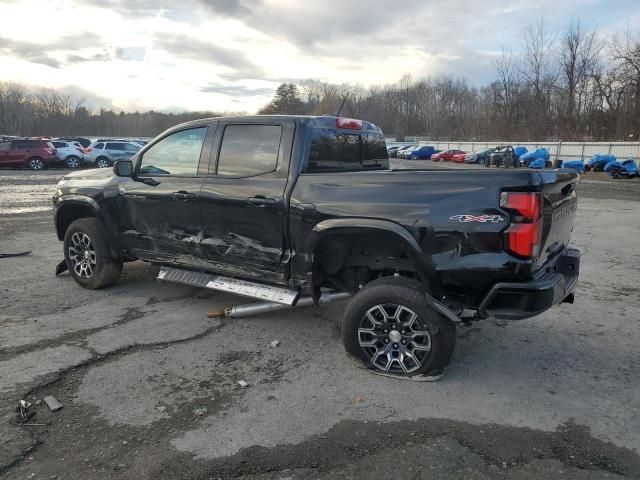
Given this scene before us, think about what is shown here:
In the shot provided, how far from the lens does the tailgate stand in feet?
11.7

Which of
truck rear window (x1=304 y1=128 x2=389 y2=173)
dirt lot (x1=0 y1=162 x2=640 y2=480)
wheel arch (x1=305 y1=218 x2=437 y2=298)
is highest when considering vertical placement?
truck rear window (x1=304 y1=128 x2=389 y2=173)

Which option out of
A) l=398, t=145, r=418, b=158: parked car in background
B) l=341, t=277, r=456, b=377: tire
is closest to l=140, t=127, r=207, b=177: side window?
l=341, t=277, r=456, b=377: tire

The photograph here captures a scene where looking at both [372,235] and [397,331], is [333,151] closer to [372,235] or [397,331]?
[372,235]

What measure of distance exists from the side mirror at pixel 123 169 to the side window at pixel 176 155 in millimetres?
122

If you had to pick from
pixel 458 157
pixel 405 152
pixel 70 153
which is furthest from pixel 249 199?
pixel 405 152

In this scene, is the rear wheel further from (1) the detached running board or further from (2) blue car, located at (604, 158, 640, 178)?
(2) blue car, located at (604, 158, 640, 178)

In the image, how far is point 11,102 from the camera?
95.1m

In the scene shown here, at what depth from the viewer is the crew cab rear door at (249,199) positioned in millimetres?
4418

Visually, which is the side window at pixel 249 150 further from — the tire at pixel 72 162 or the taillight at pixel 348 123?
the tire at pixel 72 162

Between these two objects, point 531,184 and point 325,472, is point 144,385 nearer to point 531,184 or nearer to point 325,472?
point 325,472

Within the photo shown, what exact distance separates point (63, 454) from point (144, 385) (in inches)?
34.4

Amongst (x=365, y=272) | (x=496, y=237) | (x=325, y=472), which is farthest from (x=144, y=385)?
(x=496, y=237)

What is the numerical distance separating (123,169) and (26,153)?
25531 millimetres

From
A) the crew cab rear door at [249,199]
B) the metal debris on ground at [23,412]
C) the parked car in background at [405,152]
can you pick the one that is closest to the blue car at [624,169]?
the parked car in background at [405,152]
